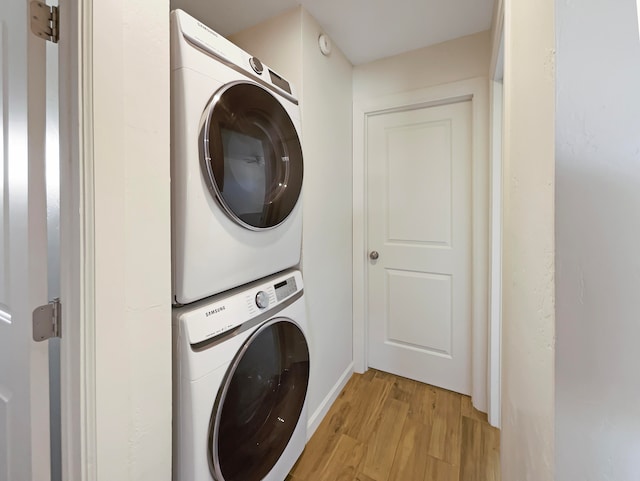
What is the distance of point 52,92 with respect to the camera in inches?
33.6

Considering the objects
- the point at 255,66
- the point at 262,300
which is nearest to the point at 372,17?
the point at 255,66

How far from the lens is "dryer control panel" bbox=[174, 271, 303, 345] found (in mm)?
779

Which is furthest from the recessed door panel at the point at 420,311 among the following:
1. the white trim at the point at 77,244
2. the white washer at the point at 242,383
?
the white trim at the point at 77,244

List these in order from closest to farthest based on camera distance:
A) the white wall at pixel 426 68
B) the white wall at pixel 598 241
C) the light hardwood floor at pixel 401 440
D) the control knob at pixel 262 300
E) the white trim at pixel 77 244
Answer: the white wall at pixel 598 241 < the white trim at pixel 77 244 < the control knob at pixel 262 300 < the light hardwood floor at pixel 401 440 < the white wall at pixel 426 68

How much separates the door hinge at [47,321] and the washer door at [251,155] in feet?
1.56

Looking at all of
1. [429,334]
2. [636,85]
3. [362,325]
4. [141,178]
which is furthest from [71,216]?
[429,334]

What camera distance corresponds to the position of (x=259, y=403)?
1.05 m

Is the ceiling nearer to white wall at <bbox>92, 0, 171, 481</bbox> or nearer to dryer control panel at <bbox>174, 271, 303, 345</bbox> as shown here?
white wall at <bbox>92, 0, 171, 481</bbox>

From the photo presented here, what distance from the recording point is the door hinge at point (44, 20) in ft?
1.90

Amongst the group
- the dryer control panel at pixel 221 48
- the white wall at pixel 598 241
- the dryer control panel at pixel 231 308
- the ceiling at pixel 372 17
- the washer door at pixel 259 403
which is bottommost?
the washer door at pixel 259 403

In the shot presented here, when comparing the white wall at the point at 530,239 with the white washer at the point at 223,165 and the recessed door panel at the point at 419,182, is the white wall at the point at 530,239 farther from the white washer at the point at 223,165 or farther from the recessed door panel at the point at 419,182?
the recessed door panel at the point at 419,182

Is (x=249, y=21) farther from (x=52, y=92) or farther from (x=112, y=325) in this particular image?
(x=112, y=325)

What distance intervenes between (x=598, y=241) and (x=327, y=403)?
1.68 m

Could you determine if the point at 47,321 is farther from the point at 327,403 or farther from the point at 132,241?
the point at 327,403
